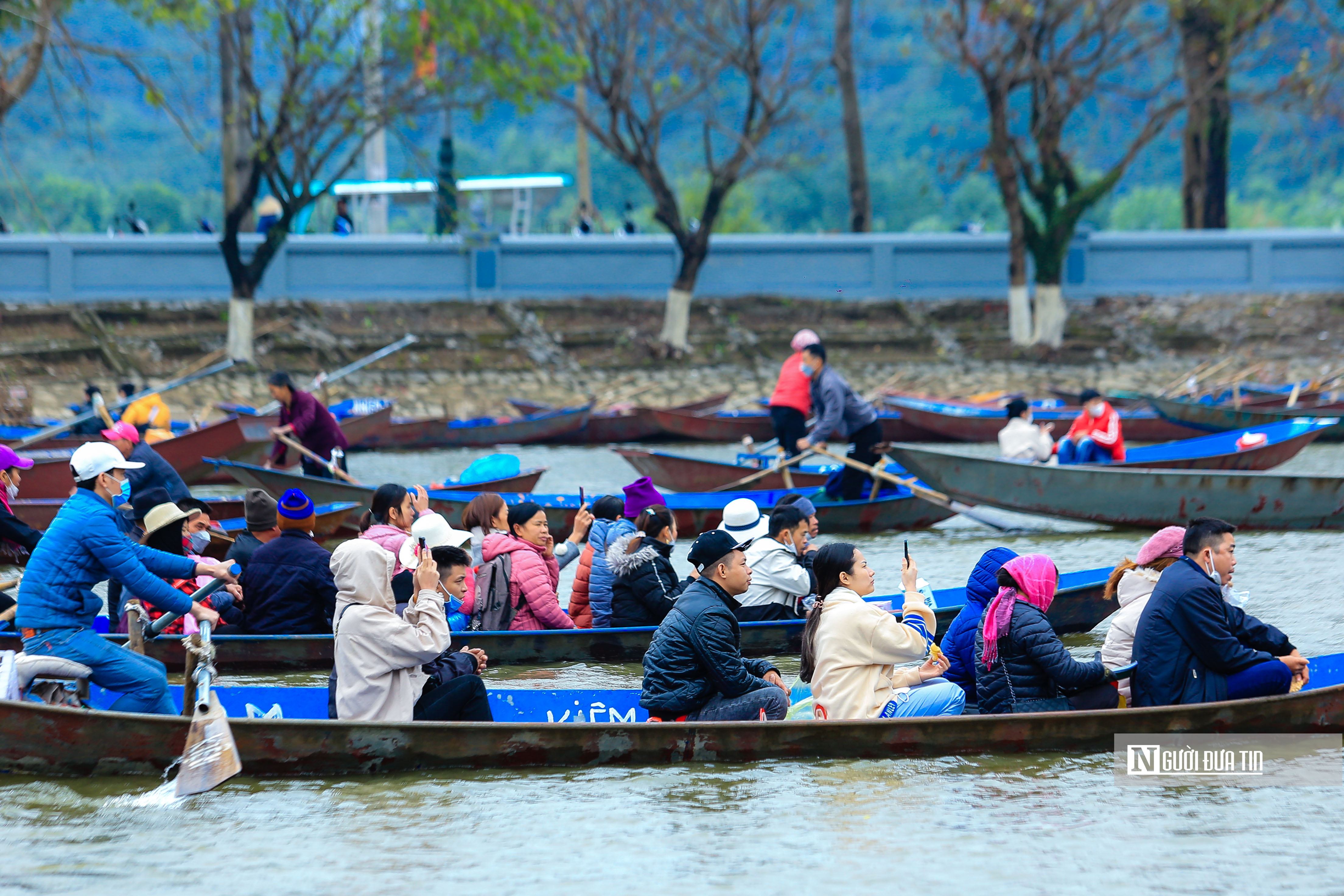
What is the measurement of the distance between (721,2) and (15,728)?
2209 centimetres

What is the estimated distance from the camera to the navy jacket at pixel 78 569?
643cm

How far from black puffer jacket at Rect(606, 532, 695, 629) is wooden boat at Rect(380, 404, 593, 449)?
12.5m

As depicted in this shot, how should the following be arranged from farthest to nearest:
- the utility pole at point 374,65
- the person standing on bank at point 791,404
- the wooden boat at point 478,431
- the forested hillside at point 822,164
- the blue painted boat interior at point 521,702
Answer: the forested hillside at point 822,164 → the utility pole at point 374,65 → the wooden boat at point 478,431 → the person standing on bank at point 791,404 → the blue painted boat interior at point 521,702

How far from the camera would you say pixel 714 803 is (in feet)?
20.8

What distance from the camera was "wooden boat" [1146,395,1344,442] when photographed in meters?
19.3

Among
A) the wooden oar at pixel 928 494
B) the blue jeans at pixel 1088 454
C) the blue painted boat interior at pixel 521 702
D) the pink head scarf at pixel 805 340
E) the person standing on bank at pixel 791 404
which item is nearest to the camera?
the blue painted boat interior at pixel 521 702

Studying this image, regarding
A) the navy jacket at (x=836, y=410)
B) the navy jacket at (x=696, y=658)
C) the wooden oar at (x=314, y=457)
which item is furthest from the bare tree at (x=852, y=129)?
the navy jacket at (x=696, y=658)

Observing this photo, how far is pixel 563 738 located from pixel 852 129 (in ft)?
84.1

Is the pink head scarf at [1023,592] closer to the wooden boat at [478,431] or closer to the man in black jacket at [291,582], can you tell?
the man in black jacket at [291,582]

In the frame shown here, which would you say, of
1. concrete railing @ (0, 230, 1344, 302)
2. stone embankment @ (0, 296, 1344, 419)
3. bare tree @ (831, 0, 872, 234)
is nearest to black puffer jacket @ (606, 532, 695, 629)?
stone embankment @ (0, 296, 1344, 419)

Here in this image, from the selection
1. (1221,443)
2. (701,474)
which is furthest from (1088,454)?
(701,474)

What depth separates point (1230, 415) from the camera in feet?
64.3

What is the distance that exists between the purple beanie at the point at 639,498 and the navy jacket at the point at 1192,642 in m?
3.69

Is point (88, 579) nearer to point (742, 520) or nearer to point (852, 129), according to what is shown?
point (742, 520)
